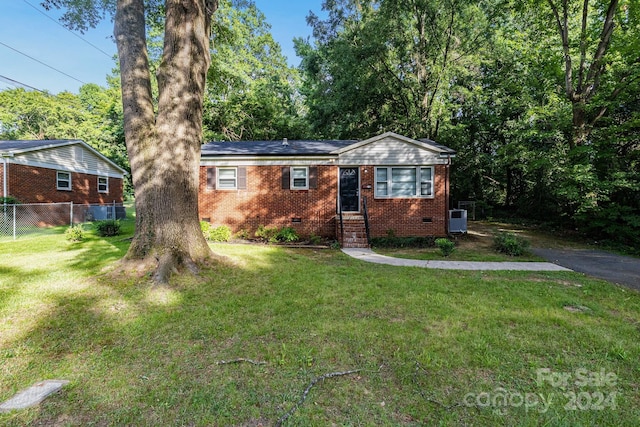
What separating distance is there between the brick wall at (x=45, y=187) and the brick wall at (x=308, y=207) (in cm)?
927

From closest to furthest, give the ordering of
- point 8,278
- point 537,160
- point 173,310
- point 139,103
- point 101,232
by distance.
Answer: point 173,310 → point 8,278 → point 139,103 → point 101,232 → point 537,160

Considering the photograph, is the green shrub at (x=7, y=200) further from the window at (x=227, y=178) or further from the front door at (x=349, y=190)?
the front door at (x=349, y=190)

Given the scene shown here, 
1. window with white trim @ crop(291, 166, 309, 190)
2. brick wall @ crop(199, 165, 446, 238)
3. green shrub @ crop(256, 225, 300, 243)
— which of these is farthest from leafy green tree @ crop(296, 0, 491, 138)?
green shrub @ crop(256, 225, 300, 243)

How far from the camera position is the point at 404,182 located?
11.2 m

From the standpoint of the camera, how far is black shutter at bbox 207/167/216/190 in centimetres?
1162

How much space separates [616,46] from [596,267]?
8.17m

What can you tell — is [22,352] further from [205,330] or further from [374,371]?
[374,371]

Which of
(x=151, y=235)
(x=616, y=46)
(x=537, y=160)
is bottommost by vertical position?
(x=151, y=235)

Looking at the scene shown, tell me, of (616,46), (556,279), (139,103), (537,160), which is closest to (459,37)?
(616,46)

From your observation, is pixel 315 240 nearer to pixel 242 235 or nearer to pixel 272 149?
pixel 242 235

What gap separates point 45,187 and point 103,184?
177 inches

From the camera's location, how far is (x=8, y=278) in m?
5.21

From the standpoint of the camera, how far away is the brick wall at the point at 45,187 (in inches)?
517

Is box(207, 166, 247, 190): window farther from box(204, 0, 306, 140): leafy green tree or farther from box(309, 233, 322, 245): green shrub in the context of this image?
box(204, 0, 306, 140): leafy green tree
